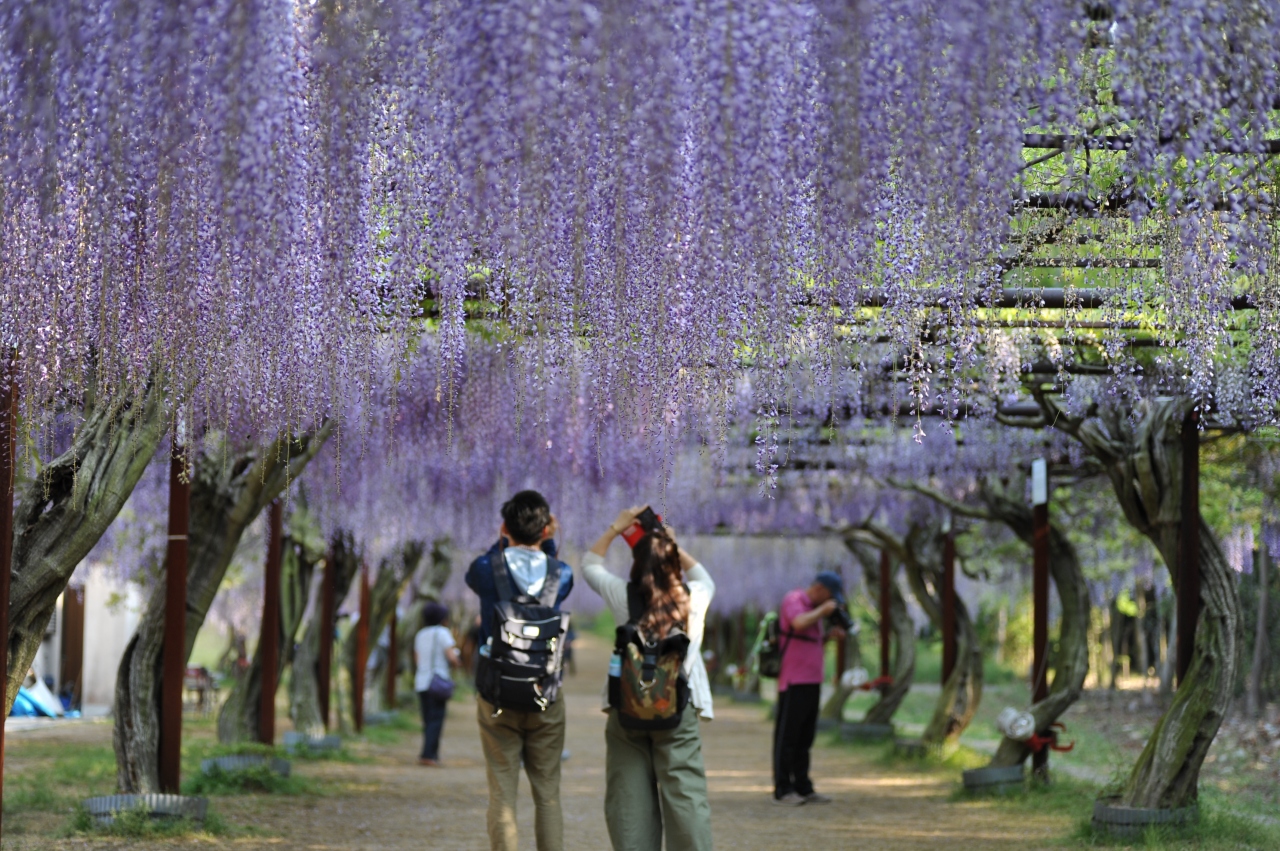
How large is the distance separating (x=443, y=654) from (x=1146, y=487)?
6782 mm

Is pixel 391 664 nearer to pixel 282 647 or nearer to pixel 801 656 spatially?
pixel 282 647

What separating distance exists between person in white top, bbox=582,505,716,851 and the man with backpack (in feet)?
0.67

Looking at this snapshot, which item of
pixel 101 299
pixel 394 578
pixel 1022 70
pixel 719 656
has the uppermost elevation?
pixel 1022 70

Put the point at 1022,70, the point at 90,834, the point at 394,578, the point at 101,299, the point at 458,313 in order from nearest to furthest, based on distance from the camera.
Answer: the point at 1022,70 < the point at 101,299 < the point at 458,313 < the point at 90,834 < the point at 394,578

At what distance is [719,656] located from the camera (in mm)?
29422

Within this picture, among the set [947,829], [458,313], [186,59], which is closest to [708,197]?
[186,59]

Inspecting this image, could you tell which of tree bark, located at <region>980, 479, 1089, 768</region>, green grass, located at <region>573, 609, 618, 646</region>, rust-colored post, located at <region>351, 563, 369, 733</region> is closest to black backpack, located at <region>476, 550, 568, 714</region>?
tree bark, located at <region>980, 479, 1089, 768</region>

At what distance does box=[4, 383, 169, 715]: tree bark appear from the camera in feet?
19.3

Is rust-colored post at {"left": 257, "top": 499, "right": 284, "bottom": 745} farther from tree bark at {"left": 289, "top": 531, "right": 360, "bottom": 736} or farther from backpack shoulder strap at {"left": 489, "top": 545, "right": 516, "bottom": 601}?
backpack shoulder strap at {"left": 489, "top": 545, "right": 516, "bottom": 601}

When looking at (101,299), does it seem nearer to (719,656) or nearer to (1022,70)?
(1022,70)

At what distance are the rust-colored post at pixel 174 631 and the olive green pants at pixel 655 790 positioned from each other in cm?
307

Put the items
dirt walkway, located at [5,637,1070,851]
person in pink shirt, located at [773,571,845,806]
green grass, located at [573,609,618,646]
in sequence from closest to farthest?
dirt walkway, located at [5,637,1070,851]
person in pink shirt, located at [773,571,845,806]
green grass, located at [573,609,618,646]

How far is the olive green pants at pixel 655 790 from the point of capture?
5336 millimetres

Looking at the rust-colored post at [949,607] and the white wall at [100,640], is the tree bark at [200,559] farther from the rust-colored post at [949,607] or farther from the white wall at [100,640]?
the white wall at [100,640]
